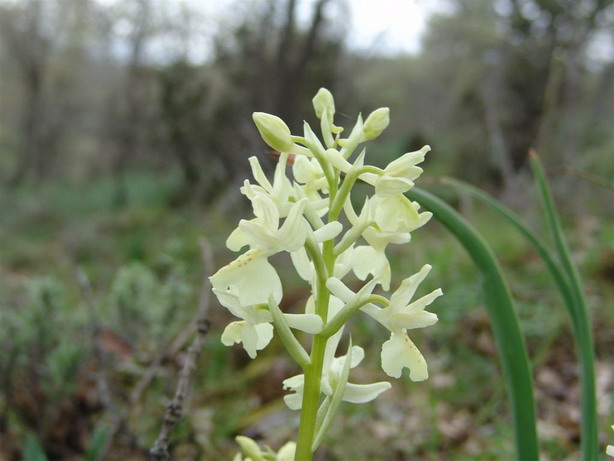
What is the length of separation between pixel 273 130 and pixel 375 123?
8.0 inches

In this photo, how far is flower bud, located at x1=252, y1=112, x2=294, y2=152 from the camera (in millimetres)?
933

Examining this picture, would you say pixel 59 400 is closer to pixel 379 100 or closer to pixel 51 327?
pixel 51 327

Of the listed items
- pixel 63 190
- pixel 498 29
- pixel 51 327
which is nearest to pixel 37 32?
pixel 63 190

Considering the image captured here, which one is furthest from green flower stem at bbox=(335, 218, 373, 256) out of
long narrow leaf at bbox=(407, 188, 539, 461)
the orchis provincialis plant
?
long narrow leaf at bbox=(407, 188, 539, 461)

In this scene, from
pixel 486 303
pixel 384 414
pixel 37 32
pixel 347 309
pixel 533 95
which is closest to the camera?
pixel 347 309

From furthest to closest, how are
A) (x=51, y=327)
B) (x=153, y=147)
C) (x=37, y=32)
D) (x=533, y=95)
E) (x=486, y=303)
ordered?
1. (x=37, y=32)
2. (x=153, y=147)
3. (x=533, y=95)
4. (x=51, y=327)
5. (x=486, y=303)

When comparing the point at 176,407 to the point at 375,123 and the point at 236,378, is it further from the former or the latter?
the point at 236,378

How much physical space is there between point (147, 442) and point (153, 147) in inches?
454

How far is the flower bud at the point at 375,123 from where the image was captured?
40.4 inches

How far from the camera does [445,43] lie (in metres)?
13.1

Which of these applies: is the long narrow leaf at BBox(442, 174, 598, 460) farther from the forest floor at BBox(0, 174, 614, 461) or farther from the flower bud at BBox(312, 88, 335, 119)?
the flower bud at BBox(312, 88, 335, 119)

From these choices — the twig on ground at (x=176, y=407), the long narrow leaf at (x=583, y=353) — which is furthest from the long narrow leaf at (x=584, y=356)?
the twig on ground at (x=176, y=407)

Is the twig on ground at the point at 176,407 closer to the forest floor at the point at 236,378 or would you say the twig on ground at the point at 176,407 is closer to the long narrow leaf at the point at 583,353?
the forest floor at the point at 236,378

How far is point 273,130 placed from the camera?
0.94 meters
